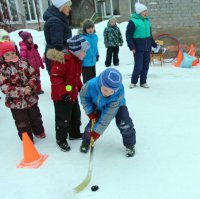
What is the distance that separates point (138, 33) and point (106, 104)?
9.41 feet

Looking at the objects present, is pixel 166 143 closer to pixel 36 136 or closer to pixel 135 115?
pixel 135 115

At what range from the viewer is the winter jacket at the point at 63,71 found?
2938mm

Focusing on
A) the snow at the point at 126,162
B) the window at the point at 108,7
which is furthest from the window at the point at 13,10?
the snow at the point at 126,162

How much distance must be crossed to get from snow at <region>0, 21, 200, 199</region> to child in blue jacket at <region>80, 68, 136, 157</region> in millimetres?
269

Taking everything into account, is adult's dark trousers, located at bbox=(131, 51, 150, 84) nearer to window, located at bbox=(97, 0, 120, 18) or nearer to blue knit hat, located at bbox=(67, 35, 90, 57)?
blue knit hat, located at bbox=(67, 35, 90, 57)

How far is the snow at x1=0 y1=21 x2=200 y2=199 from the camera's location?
2.59 metres

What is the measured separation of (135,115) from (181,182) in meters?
1.78

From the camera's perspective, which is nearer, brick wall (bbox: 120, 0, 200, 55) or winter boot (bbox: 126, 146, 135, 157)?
winter boot (bbox: 126, 146, 135, 157)

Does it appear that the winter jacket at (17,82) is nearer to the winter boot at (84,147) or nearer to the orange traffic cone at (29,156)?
the orange traffic cone at (29,156)

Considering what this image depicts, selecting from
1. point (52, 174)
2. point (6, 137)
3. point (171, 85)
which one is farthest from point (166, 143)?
point (171, 85)

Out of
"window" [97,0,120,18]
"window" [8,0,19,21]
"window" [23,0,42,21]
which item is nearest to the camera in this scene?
"window" [8,0,19,21]

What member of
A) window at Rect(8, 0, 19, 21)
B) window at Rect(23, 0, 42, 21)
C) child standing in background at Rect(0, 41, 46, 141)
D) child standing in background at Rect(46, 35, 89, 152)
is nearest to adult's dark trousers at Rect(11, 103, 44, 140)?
child standing in background at Rect(0, 41, 46, 141)

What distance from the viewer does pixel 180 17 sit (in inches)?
324

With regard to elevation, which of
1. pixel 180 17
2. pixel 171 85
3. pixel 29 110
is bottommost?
pixel 171 85
